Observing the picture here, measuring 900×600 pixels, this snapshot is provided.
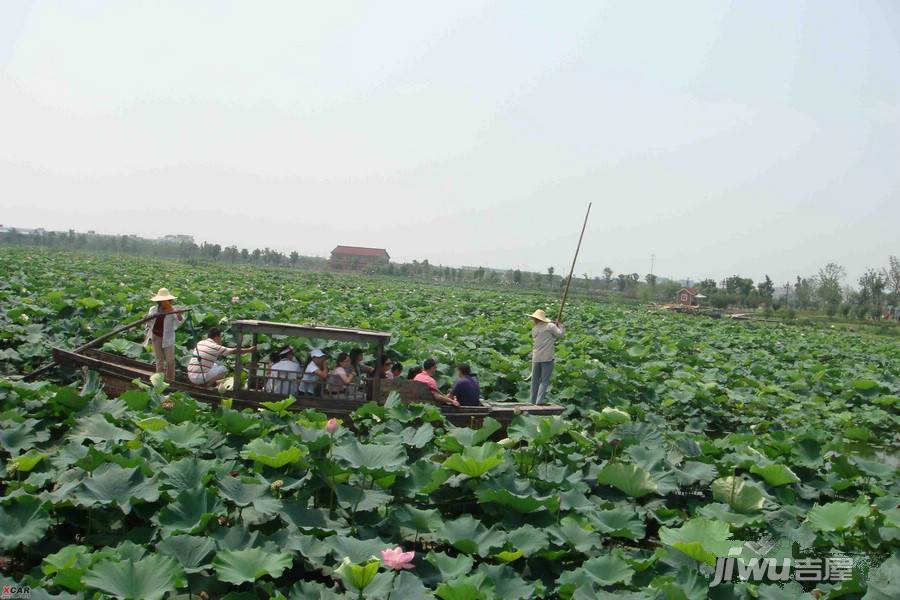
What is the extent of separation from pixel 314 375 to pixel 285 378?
0.25 m

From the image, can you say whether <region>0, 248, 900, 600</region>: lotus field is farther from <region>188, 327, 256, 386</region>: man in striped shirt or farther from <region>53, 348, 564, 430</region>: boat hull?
<region>188, 327, 256, 386</region>: man in striped shirt

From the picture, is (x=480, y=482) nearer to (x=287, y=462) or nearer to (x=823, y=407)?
(x=287, y=462)

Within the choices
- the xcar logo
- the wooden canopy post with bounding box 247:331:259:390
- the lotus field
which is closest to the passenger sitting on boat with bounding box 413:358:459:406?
the lotus field

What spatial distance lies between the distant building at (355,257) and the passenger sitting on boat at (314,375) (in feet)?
226

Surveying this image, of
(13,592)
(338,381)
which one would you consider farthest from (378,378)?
(13,592)

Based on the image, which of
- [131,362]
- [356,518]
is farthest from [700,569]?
[131,362]

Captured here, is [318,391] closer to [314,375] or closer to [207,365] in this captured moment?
[314,375]

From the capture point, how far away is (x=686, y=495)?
4.39m

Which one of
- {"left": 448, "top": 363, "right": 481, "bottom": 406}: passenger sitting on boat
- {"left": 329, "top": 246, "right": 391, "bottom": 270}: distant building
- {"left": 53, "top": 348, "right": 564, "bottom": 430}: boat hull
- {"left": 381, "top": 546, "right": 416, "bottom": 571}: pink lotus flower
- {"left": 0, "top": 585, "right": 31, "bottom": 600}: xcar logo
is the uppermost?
{"left": 329, "top": 246, "right": 391, "bottom": 270}: distant building

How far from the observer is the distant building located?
75.0 m

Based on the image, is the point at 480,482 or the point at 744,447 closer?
the point at 480,482

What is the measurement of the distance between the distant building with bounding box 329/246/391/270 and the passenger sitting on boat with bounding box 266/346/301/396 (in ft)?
225

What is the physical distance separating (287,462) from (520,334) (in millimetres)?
9400

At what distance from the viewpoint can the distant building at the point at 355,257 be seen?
75.0 meters
